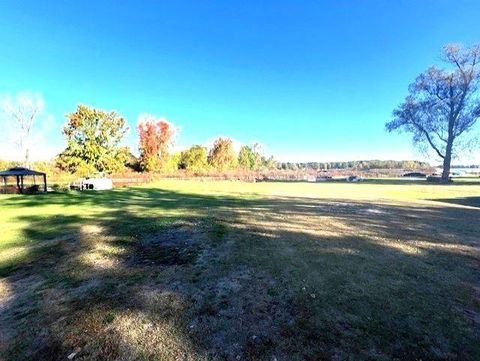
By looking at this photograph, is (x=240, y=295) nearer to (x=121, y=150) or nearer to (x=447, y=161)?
(x=447, y=161)

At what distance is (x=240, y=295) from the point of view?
3.35 meters

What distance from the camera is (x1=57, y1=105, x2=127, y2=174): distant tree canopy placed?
31156mm

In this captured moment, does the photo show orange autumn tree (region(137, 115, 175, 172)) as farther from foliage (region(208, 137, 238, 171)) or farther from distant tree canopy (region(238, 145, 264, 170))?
distant tree canopy (region(238, 145, 264, 170))

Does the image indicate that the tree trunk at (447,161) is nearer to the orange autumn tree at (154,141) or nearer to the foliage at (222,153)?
the foliage at (222,153)

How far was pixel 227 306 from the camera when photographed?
10.2ft

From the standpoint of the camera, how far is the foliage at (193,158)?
45941 millimetres

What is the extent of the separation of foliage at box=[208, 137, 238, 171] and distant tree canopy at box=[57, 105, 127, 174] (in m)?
21.0

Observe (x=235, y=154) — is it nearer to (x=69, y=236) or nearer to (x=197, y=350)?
(x=69, y=236)

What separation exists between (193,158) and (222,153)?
8.07m

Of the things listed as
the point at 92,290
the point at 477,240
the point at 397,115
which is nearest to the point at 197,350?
the point at 92,290

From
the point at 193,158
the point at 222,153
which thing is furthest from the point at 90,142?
the point at 222,153

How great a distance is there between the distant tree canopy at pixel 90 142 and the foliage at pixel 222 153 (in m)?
21.0

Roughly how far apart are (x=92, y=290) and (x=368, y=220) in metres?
7.41

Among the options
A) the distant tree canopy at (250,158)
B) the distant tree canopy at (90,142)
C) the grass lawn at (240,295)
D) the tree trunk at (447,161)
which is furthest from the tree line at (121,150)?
the tree trunk at (447,161)
